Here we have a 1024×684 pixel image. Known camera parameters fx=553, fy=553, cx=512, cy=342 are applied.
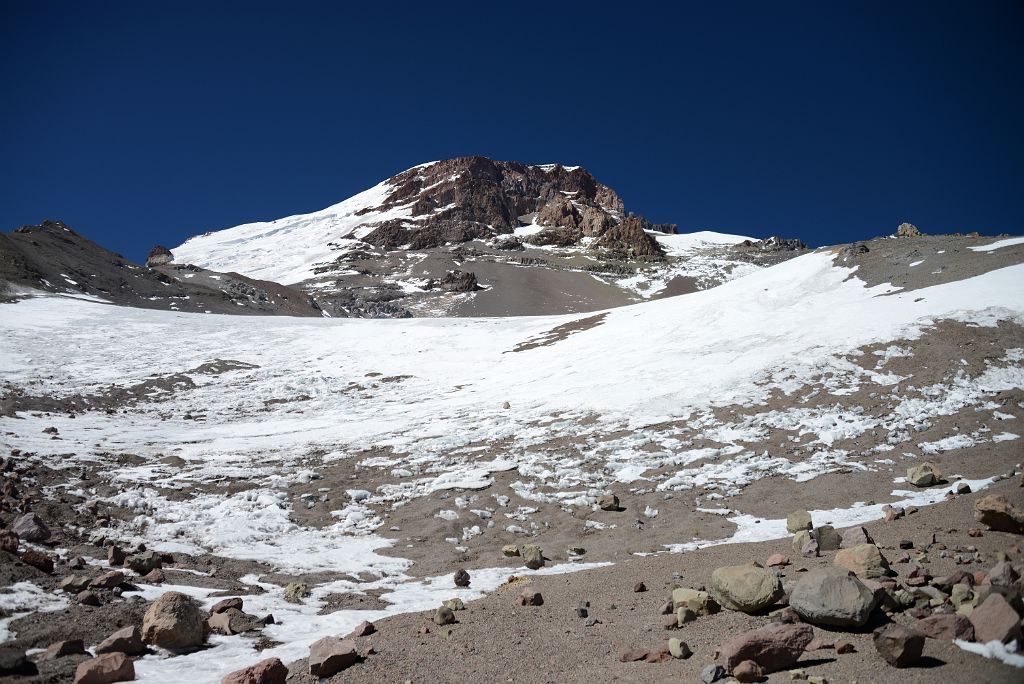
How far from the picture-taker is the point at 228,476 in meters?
15.0

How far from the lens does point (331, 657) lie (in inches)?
237

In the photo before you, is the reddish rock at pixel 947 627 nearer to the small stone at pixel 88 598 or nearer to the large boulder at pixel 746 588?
the large boulder at pixel 746 588

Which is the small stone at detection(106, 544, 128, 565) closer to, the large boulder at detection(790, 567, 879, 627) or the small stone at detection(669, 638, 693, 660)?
the small stone at detection(669, 638, 693, 660)

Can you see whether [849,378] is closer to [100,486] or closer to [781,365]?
[781,365]

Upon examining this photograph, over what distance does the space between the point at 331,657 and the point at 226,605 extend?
2736 millimetres

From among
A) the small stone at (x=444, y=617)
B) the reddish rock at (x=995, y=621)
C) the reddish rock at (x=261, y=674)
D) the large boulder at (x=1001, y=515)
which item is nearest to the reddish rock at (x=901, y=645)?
the reddish rock at (x=995, y=621)

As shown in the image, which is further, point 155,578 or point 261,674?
point 155,578

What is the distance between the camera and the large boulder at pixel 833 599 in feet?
18.0

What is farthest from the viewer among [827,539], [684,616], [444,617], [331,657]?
[827,539]

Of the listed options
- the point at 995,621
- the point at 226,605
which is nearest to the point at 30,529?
the point at 226,605

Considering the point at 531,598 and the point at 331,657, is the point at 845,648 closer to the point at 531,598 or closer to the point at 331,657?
the point at 531,598

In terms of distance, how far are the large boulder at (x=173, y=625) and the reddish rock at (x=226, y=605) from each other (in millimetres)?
795

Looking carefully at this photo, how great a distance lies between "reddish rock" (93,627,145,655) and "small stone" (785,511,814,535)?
10.1 metres

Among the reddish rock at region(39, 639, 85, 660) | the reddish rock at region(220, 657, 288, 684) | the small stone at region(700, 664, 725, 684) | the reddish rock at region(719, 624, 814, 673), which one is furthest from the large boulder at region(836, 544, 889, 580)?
the reddish rock at region(39, 639, 85, 660)
